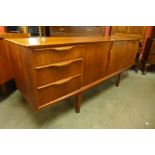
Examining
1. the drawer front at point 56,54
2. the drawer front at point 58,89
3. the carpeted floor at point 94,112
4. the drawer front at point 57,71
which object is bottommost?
the carpeted floor at point 94,112

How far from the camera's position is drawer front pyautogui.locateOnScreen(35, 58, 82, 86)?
888mm

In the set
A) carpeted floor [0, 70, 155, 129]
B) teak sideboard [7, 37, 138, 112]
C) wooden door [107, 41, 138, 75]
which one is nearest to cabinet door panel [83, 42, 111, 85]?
teak sideboard [7, 37, 138, 112]

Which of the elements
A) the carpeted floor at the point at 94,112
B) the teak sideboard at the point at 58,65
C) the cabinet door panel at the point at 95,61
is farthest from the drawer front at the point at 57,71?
the carpeted floor at the point at 94,112

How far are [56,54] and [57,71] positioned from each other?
14 cm

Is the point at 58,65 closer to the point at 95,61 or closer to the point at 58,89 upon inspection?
the point at 58,89

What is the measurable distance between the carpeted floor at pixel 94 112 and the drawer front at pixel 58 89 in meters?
0.35

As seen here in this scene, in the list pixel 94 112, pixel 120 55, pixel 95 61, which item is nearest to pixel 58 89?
pixel 95 61

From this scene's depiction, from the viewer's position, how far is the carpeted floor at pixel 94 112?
126 cm

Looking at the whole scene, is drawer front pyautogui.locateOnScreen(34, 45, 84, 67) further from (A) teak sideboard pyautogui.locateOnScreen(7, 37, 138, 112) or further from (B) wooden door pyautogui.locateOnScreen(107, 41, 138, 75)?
(B) wooden door pyautogui.locateOnScreen(107, 41, 138, 75)

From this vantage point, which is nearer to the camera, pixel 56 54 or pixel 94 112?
pixel 56 54

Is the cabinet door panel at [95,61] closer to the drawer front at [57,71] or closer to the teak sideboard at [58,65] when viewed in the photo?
the teak sideboard at [58,65]

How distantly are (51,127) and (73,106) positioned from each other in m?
0.40

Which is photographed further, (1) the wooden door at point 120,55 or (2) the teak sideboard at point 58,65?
(1) the wooden door at point 120,55

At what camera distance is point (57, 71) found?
98cm
